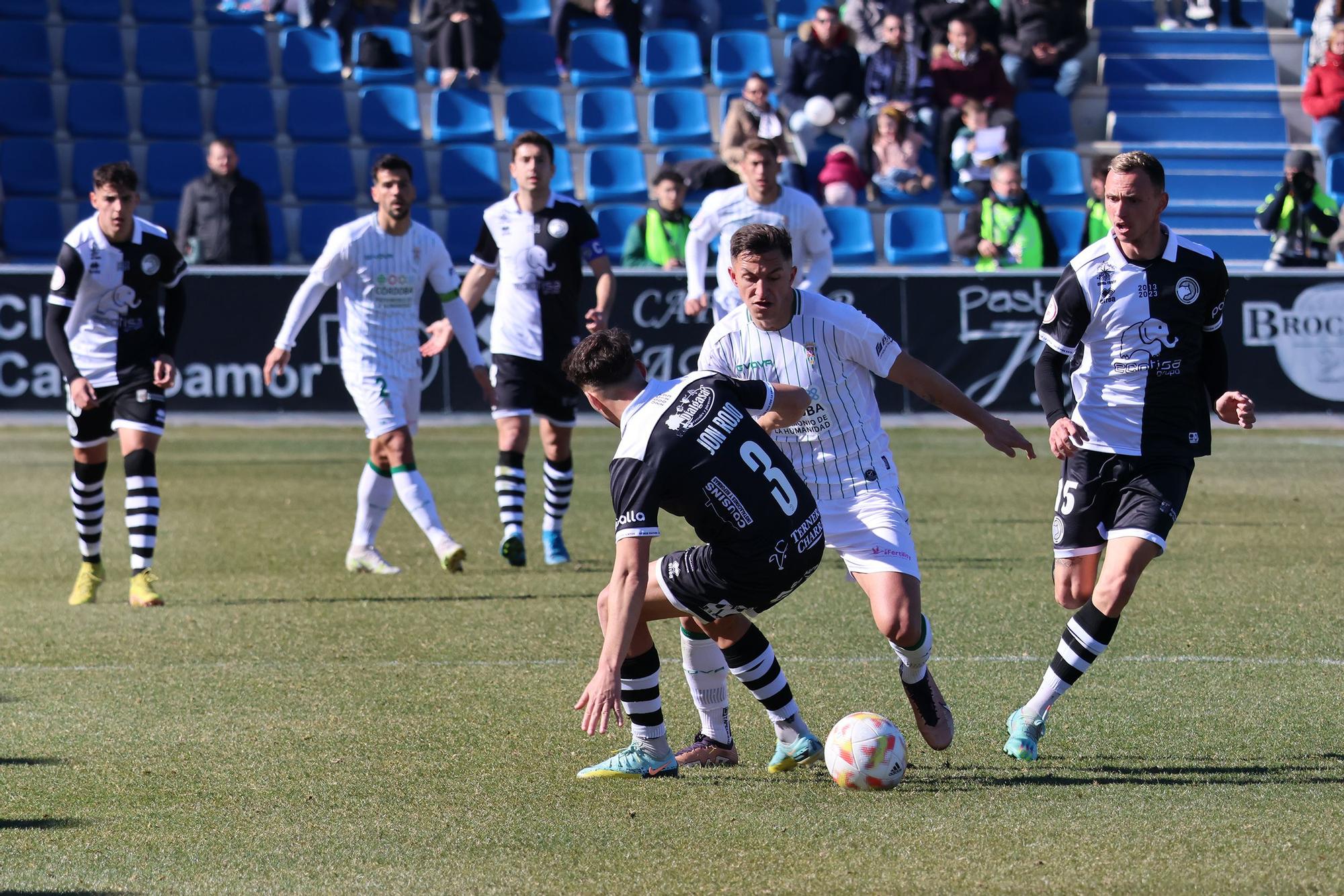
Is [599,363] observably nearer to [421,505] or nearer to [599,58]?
[421,505]

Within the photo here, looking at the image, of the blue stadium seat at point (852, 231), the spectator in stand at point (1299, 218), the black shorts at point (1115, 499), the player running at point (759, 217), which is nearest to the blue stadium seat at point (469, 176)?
the blue stadium seat at point (852, 231)

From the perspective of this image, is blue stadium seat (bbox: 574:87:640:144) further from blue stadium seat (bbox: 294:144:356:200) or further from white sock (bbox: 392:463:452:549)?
white sock (bbox: 392:463:452:549)

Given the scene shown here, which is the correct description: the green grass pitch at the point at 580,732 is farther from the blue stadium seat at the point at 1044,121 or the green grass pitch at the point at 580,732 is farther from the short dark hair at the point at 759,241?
the blue stadium seat at the point at 1044,121

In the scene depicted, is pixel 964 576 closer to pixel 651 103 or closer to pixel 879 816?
pixel 879 816

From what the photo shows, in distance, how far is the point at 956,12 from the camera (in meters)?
22.4

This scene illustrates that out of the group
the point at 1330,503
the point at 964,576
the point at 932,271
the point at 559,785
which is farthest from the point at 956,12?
the point at 559,785

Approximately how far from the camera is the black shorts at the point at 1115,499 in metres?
6.12

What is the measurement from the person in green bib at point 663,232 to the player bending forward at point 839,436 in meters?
11.4

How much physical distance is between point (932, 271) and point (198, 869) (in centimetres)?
1372

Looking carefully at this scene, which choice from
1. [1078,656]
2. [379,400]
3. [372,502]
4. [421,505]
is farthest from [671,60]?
[1078,656]

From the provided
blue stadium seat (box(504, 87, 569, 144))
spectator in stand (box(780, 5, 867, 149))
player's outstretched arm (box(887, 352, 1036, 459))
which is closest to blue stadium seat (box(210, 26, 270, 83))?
blue stadium seat (box(504, 87, 569, 144))

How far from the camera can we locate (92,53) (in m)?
22.2

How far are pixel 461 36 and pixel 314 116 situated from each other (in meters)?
2.19

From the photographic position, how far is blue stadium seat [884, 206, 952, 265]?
20.9 meters
